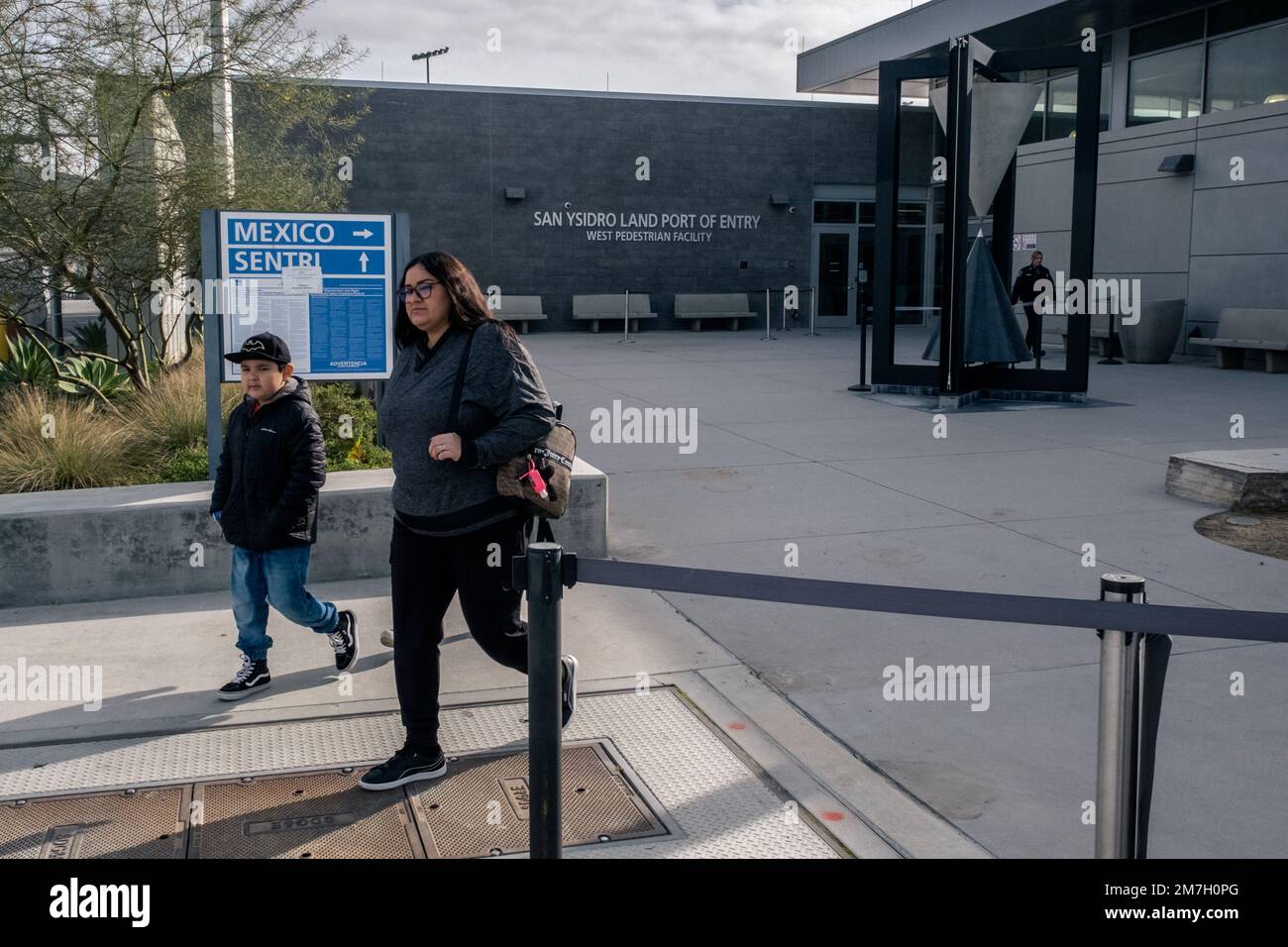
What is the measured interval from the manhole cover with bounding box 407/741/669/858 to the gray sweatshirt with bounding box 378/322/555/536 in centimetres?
87

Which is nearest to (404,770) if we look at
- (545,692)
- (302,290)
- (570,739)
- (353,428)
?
(570,739)

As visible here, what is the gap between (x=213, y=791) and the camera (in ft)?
13.6

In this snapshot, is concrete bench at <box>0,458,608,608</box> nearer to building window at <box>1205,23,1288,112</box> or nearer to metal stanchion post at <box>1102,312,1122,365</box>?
metal stanchion post at <box>1102,312,1122,365</box>

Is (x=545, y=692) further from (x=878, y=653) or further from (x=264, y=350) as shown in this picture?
(x=878, y=653)

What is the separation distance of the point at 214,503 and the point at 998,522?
16.6 ft

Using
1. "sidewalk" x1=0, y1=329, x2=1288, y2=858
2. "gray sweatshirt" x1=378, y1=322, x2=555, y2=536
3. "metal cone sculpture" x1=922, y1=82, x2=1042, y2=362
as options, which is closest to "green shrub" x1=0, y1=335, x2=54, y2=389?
"sidewalk" x1=0, y1=329, x2=1288, y2=858

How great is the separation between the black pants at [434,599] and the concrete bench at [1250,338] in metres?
17.4

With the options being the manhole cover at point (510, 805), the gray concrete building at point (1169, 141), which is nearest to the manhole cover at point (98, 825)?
the manhole cover at point (510, 805)

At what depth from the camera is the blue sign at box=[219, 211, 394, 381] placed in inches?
276

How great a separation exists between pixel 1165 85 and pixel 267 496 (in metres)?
22.2

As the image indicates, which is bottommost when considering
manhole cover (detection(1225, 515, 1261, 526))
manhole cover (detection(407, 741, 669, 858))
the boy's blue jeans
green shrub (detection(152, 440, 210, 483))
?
manhole cover (detection(407, 741, 669, 858))

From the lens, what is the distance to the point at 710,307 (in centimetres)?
2966
